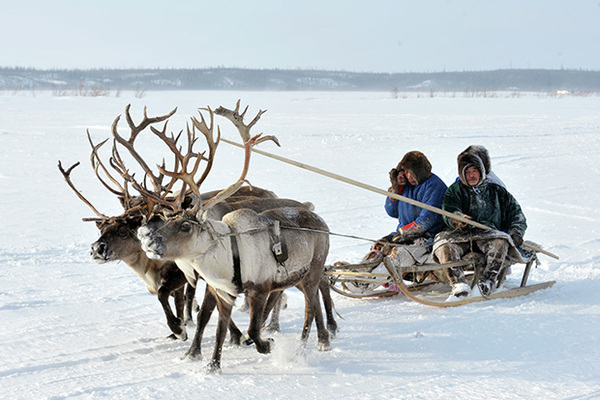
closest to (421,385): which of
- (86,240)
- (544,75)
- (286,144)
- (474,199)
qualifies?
(474,199)

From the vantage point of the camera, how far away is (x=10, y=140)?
835 inches

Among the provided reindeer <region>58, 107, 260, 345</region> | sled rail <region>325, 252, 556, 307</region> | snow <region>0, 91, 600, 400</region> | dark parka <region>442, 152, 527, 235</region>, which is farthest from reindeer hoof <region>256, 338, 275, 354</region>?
dark parka <region>442, 152, 527, 235</region>

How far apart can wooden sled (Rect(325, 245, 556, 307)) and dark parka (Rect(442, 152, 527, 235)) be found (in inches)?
17.6

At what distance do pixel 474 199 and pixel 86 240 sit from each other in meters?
5.92

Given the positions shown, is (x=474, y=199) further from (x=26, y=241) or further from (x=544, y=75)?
(x=544, y=75)

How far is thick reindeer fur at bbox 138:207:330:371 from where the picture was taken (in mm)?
5434

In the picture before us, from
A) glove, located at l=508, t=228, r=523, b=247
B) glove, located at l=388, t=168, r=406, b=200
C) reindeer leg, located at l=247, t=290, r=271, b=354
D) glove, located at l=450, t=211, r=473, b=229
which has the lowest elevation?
reindeer leg, located at l=247, t=290, r=271, b=354

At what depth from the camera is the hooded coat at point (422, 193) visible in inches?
318

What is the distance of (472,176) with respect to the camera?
304 inches

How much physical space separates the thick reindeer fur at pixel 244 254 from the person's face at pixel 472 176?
2.20m

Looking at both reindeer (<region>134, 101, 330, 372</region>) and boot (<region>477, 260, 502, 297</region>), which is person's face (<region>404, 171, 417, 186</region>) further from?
reindeer (<region>134, 101, 330, 372</region>)

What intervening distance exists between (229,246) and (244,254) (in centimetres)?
13

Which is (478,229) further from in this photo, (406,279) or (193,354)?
(193,354)

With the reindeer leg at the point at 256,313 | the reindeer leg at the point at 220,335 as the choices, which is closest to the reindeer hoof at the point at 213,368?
the reindeer leg at the point at 220,335
